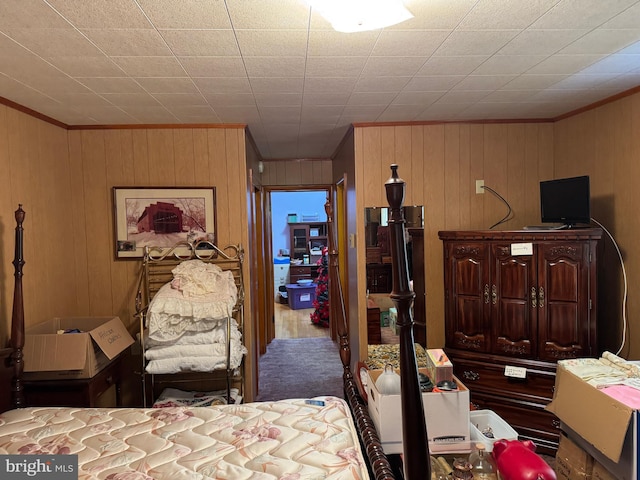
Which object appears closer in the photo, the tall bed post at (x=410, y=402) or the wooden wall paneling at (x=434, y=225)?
the tall bed post at (x=410, y=402)

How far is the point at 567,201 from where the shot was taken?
3.12m

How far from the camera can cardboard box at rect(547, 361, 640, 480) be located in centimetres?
192

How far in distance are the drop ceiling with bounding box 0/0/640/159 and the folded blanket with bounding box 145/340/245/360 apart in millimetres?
1670

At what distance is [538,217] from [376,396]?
273 centimetres

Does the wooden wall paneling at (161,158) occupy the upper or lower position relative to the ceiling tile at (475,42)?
lower

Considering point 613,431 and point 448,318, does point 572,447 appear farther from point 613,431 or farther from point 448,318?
point 448,318

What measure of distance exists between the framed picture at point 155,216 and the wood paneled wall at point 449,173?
1367mm

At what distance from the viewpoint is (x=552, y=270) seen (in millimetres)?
2951

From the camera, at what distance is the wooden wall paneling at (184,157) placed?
3492 mm

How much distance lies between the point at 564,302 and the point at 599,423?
1.02m

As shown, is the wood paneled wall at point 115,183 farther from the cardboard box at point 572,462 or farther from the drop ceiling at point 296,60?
the cardboard box at point 572,462

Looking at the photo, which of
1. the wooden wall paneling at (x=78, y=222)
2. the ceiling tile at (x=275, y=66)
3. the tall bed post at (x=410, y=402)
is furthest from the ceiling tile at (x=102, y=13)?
the wooden wall paneling at (x=78, y=222)

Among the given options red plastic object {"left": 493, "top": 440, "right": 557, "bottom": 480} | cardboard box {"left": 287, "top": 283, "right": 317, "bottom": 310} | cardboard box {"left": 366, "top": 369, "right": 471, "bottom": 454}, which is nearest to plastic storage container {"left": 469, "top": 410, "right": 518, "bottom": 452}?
cardboard box {"left": 366, "top": 369, "right": 471, "bottom": 454}

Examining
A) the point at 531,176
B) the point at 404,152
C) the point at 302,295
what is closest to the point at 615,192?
the point at 531,176
